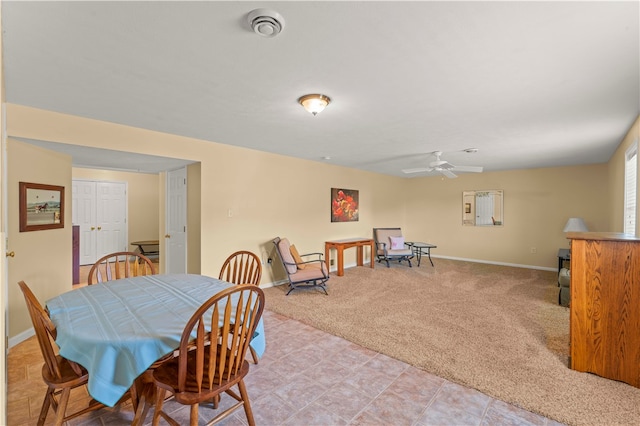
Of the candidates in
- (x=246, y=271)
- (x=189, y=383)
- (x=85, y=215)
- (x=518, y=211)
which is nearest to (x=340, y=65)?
(x=246, y=271)

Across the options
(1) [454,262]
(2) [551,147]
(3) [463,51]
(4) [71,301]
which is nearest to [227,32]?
(3) [463,51]

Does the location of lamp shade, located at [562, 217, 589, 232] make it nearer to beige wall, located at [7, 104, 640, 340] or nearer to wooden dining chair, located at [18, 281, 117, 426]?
beige wall, located at [7, 104, 640, 340]

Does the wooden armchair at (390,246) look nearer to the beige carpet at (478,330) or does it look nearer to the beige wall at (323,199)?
the beige wall at (323,199)

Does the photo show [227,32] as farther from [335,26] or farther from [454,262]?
[454,262]

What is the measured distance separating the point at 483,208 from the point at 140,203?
27.2 feet

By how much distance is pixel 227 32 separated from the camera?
5.52ft

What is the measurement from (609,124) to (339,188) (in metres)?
4.20

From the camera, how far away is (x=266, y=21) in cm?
156

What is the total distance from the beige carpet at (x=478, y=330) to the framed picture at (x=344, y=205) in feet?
4.33

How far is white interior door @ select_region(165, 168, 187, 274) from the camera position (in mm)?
4535

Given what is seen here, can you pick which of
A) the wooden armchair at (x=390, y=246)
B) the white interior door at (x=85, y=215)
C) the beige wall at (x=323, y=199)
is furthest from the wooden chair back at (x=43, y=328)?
the white interior door at (x=85, y=215)

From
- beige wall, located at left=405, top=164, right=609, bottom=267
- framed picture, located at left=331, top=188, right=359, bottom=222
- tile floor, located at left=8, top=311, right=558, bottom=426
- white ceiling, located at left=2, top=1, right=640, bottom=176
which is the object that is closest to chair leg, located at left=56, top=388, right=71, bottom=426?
tile floor, located at left=8, top=311, right=558, bottom=426

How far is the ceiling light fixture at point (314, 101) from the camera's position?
8.33ft

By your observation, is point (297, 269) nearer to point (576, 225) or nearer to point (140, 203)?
point (140, 203)
